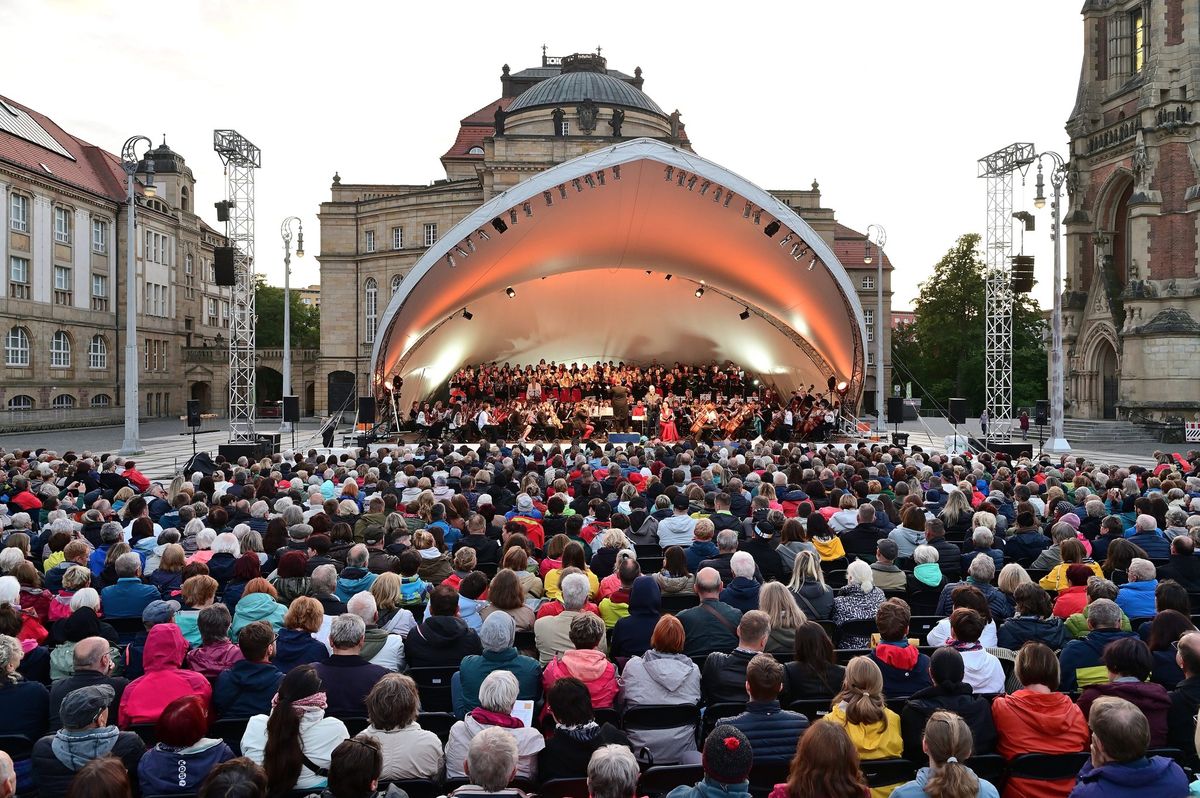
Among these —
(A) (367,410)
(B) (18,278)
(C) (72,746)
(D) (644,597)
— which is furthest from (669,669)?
(B) (18,278)

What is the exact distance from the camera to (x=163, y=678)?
4.50 metres

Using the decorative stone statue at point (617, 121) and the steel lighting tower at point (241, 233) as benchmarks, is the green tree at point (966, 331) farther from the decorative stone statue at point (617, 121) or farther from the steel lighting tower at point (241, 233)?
the steel lighting tower at point (241, 233)

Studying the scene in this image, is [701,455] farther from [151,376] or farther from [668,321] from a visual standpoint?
[151,376]

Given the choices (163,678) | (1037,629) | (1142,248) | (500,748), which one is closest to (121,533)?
(163,678)

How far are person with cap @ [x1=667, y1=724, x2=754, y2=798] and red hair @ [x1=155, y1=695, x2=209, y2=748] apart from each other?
2200 mm

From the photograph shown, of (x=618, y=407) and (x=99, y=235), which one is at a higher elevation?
(x=99, y=235)

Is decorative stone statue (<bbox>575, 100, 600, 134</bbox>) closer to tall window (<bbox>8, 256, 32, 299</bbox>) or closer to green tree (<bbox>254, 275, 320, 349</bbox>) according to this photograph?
tall window (<bbox>8, 256, 32, 299</bbox>)

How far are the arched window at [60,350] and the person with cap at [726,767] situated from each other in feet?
155

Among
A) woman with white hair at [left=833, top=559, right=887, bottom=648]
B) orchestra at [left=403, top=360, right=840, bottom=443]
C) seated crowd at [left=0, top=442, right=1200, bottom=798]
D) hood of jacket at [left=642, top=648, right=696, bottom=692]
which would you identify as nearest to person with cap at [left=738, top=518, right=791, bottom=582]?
seated crowd at [left=0, top=442, right=1200, bottom=798]

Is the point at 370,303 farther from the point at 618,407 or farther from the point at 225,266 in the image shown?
the point at 225,266

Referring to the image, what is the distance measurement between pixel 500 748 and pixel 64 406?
46.6 meters

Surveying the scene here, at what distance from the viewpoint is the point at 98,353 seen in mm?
45062

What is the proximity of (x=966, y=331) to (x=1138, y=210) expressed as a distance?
22195mm

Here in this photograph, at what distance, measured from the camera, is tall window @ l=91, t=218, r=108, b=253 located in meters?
45.3
